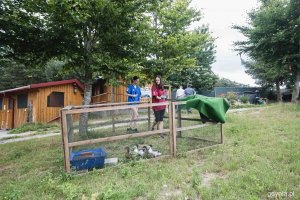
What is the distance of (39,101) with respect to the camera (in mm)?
15078

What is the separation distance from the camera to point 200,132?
6312mm

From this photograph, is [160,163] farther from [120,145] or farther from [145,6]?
[145,6]

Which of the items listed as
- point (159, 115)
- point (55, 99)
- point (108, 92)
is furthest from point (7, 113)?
point (159, 115)

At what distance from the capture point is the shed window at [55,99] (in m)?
15.6

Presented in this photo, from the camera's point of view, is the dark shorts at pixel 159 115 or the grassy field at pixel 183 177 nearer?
the grassy field at pixel 183 177

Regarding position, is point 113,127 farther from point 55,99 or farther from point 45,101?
point 55,99

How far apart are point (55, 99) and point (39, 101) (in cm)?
111

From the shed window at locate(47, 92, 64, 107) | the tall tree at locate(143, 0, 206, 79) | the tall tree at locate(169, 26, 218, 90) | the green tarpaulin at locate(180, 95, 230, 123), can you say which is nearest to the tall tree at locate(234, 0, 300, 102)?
the tall tree at locate(143, 0, 206, 79)

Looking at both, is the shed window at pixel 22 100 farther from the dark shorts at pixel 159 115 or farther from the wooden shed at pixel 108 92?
the dark shorts at pixel 159 115

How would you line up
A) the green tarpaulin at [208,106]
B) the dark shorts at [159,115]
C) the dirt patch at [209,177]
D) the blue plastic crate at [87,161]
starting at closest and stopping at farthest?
the dirt patch at [209,177] < the blue plastic crate at [87,161] < the green tarpaulin at [208,106] < the dark shorts at [159,115]

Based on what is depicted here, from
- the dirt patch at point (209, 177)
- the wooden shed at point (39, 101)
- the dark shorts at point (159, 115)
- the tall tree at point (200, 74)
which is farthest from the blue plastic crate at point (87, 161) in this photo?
the tall tree at point (200, 74)

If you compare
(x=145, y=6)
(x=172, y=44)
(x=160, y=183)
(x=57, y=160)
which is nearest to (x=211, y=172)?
(x=160, y=183)

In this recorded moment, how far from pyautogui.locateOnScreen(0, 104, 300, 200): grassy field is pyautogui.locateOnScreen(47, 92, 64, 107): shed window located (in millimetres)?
10895

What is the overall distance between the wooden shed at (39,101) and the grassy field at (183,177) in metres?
10.5
